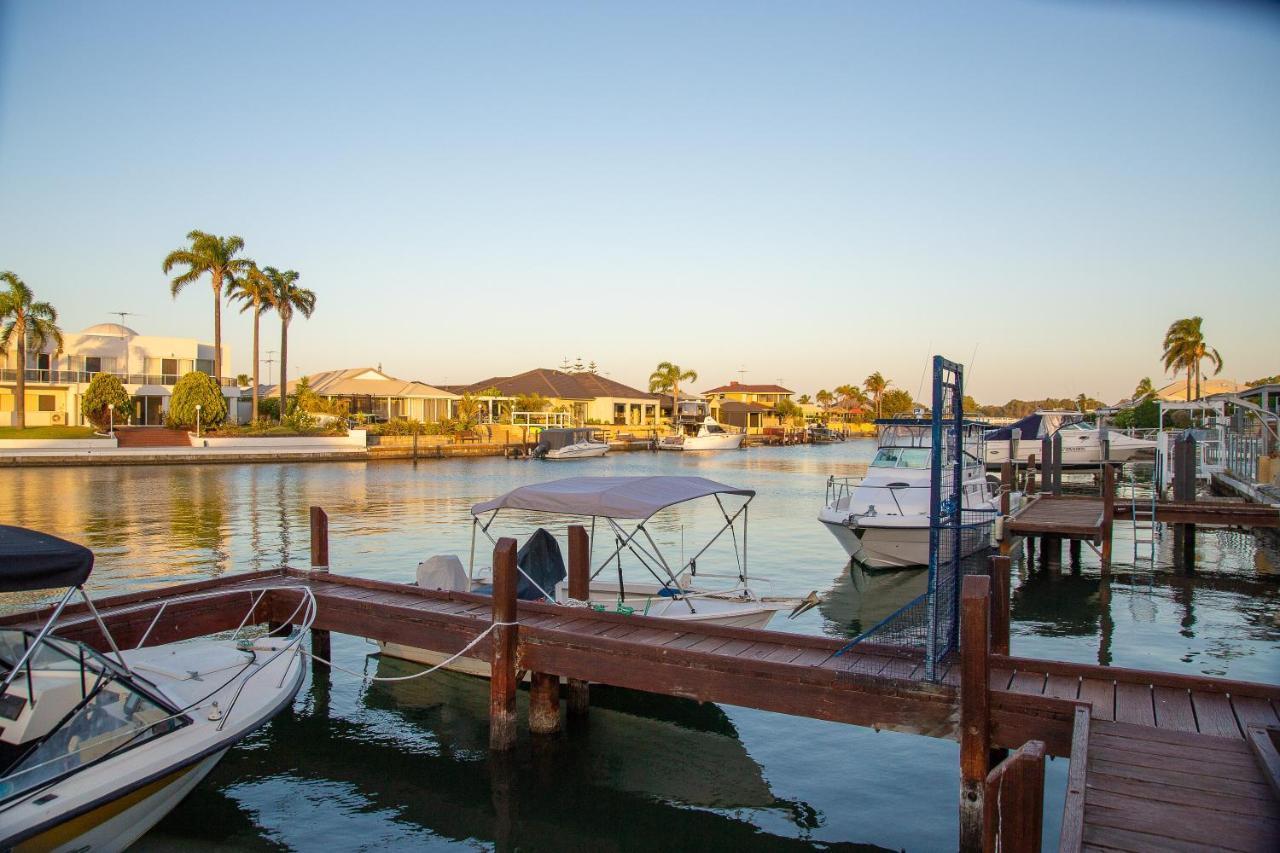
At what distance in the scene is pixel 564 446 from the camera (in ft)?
247

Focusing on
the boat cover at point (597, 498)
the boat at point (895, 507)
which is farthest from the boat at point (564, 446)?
the boat cover at point (597, 498)

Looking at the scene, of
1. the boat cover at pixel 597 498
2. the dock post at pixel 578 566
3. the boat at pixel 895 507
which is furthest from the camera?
the boat at pixel 895 507

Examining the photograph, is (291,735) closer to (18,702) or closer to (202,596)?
(202,596)

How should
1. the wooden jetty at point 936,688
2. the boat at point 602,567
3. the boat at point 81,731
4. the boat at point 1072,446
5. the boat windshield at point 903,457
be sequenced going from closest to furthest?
the wooden jetty at point 936,688 → the boat at point 81,731 → the boat at point 602,567 → the boat windshield at point 903,457 → the boat at point 1072,446

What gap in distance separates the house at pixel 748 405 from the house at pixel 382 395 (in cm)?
5115

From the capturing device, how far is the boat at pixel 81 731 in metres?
7.10

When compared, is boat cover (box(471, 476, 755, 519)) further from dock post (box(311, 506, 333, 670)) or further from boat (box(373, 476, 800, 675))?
dock post (box(311, 506, 333, 670))

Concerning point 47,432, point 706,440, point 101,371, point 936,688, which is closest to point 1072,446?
point 706,440

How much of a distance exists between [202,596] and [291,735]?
2.24 metres

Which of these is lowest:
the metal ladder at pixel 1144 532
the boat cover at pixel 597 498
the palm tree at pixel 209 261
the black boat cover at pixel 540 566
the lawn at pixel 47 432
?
the metal ladder at pixel 1144 532

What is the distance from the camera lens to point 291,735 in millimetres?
11969

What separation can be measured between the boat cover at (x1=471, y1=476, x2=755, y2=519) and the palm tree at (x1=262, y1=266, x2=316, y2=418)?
66.4 metres

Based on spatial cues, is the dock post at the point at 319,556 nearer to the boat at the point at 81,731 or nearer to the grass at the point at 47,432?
the boat at the point at 81,731

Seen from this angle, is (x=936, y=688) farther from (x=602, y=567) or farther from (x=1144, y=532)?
(x=1144, y=532)
